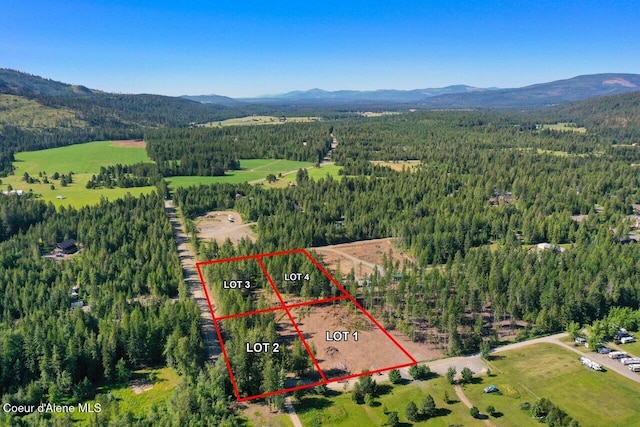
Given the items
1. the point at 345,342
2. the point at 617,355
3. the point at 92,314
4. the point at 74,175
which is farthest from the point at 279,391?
the point at 74,175

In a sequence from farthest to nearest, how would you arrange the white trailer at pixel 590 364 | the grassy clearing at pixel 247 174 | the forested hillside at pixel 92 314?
the grassy clearing at pixel 247 174
the white trailer at pixel 590 364
the forested hillside at pixel 92 314

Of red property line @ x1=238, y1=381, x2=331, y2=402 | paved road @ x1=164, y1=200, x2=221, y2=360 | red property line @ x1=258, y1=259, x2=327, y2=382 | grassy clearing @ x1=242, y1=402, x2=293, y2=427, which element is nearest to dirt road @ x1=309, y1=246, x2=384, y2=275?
red property line @ x1=258, y1=259, x2=327, y2=382

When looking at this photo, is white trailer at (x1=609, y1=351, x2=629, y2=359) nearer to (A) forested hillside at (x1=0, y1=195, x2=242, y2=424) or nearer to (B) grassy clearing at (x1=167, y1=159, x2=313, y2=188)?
(A) forested hillside at (x1=0, y1=195, x2=242, y2=424)

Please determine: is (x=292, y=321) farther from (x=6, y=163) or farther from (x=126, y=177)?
(x=6, y=163)

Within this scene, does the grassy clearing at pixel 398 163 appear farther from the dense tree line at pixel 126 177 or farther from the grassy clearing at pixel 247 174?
the dense tree line at pixel 126 177

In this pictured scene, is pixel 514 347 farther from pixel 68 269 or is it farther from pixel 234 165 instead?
pixel 234 165

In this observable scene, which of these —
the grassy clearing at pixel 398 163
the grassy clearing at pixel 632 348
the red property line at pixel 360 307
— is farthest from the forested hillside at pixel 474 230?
the grassy clearing at pixel 398 163

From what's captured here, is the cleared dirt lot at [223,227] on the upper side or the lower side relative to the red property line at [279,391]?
upper
